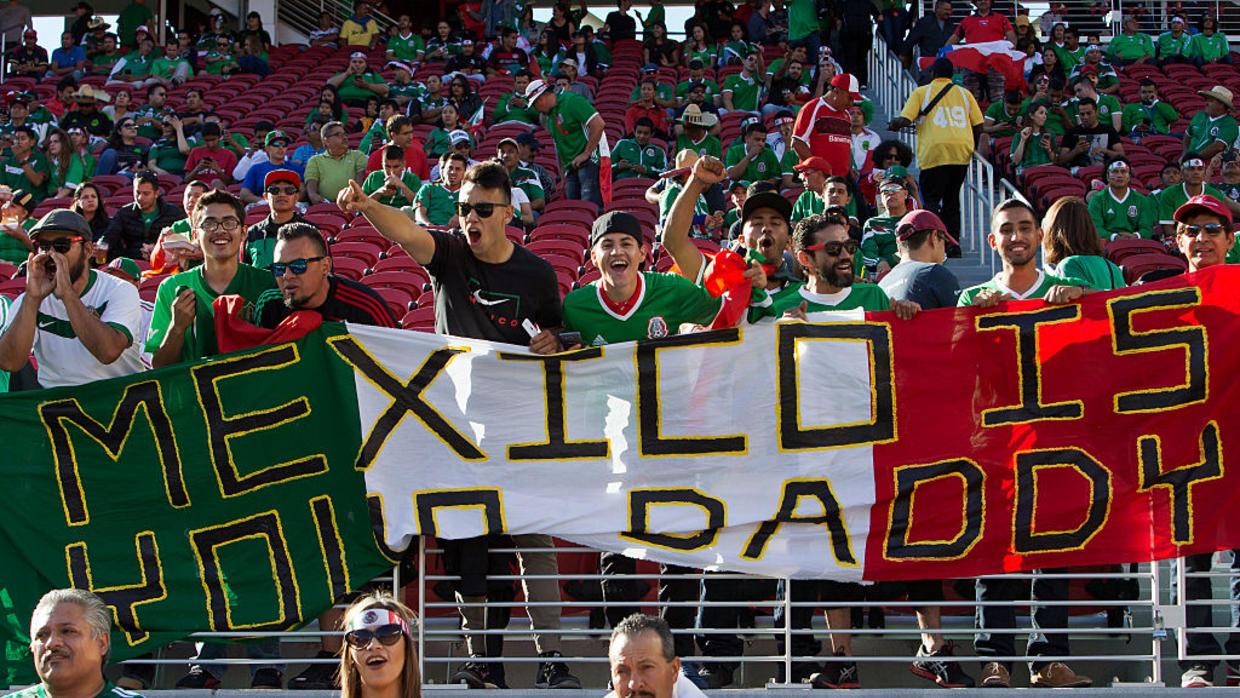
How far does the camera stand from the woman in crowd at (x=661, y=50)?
20922 mm

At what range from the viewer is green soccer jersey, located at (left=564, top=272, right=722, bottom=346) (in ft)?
21.4

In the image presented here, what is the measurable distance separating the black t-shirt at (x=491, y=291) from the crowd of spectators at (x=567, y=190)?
12 mm

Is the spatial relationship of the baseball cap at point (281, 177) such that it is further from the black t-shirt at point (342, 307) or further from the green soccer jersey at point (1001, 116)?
the green soccer jersey at point (1001, 116)

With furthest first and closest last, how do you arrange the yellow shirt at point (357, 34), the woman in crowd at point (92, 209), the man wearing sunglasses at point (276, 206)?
the yellow shirt at point (357, 34) → the woman in crowd at point (92, 209) → the man wearing sunglasses at point (276, 206)

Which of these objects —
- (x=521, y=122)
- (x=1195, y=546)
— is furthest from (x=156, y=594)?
(x=521, y=122)

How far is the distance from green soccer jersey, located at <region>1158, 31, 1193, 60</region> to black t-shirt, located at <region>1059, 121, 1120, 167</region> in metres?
5.52

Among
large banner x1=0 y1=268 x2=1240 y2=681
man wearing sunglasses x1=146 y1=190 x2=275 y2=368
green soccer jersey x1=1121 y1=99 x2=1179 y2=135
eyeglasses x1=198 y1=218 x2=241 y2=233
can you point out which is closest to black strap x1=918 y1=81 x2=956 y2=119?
green soccer jersey x1=1121 y1=99 x2=1179 y2=135

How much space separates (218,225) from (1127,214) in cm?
868

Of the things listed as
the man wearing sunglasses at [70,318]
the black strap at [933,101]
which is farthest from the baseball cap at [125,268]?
the black strap at [933,101]

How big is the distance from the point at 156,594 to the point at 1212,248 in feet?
14.1

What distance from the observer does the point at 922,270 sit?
6.87 meters

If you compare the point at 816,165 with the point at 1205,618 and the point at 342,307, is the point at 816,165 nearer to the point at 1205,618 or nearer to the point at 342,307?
the point at 342,307

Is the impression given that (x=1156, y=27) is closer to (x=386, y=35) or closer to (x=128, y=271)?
(x=386, y=35)

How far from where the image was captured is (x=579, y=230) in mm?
12086
